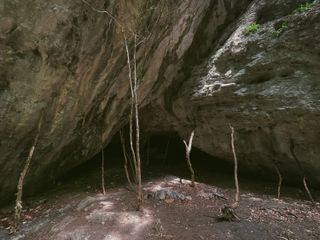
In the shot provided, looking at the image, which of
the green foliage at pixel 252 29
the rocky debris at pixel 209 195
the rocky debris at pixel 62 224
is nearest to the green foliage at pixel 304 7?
the green foliage at pixel 252 29

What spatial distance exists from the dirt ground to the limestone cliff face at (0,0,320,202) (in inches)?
59.2

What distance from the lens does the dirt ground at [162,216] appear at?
675 cm

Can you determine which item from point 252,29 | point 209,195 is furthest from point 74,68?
point 252,29

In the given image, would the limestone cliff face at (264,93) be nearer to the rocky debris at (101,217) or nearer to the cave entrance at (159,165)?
the cave entrance at (159,165)

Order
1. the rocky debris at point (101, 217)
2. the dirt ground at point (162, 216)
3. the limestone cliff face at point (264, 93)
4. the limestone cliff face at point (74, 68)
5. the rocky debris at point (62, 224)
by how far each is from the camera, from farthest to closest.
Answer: the limestone cliff face at point (264, 93) → the limestone cliff face at point (74, 68) → the rocky debris at point (101, 217) → the rocky debris at point (62, 224) → the dirt ground at point (162, 216)

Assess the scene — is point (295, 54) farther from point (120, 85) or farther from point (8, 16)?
point (8, 16)

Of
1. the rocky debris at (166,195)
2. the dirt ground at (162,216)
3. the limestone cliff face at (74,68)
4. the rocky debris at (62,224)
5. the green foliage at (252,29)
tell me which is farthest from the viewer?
the green foliage at (252,29)

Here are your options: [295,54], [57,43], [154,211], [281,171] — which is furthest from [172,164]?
[57,43]

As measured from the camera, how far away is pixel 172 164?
14.0m

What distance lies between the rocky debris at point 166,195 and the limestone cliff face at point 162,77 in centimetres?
289

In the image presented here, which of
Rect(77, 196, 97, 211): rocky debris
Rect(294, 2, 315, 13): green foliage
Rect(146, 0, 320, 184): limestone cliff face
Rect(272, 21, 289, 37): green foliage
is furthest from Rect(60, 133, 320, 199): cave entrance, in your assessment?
Rect(294, 2, 315, 13): green foliage

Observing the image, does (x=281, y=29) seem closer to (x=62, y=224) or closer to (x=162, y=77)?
(x=162, y=77)

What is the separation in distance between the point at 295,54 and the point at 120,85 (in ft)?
17.5

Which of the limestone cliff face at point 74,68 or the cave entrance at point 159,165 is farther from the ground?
the limestone cliff face at point 74,68
